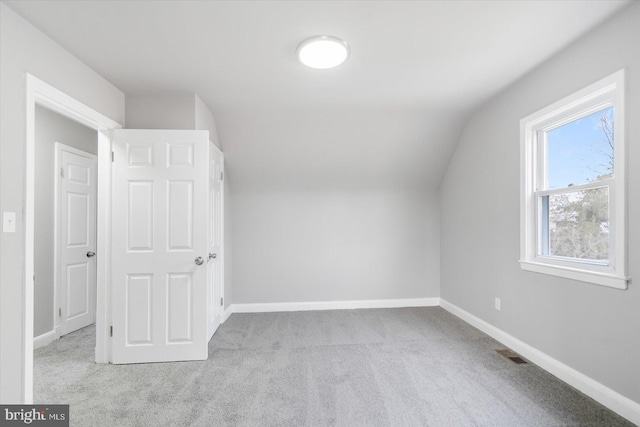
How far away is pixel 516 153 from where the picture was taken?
2.75 metres

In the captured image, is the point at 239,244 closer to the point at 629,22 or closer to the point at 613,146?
the point at 613,146

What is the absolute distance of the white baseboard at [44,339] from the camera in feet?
9.48

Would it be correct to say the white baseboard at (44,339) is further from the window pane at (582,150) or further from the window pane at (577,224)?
the window pane at (582,150)

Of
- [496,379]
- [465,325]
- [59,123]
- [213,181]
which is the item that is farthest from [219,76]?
[465,325]

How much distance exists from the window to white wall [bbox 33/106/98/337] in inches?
184

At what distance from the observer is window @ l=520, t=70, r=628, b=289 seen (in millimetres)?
1892

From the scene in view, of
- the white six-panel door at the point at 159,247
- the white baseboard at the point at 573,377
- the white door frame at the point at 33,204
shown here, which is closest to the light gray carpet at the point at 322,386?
the white baseboard at the point at 573,377

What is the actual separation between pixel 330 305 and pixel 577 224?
288cm

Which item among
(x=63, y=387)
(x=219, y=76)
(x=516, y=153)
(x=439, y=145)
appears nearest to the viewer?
(x=63, y=387)

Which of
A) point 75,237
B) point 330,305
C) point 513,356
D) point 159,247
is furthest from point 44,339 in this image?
point 513,356

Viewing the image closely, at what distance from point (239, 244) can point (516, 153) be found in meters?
3.36

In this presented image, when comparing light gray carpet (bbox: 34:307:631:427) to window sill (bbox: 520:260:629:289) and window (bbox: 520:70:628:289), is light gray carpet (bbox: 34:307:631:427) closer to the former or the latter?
window sill (bbox: 520:260:629:289)

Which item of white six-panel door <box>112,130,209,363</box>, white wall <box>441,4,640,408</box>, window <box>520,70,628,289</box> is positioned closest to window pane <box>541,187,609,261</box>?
window <box>520,70,628,289</box>

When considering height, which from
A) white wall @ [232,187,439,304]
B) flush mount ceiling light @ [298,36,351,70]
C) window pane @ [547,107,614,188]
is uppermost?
flush mount ceiling light @ [298,36,351,70]
